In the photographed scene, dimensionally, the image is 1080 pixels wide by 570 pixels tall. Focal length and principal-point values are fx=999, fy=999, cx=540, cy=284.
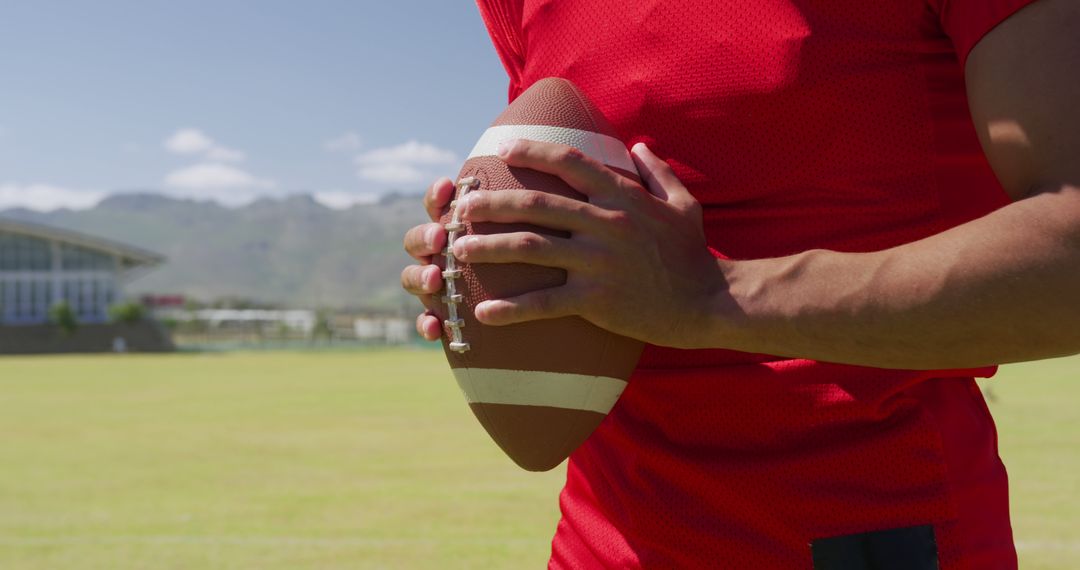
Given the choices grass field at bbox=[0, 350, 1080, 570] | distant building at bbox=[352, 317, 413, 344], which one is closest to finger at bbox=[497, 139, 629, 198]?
grass field at bbox=[0, 350, 1080, 570]

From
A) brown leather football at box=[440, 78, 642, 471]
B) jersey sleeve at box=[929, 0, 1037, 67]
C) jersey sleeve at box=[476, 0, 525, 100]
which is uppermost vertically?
jersey sleeve at box=[476, 0, 525, 100]

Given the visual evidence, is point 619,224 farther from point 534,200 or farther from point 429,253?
point 429,253

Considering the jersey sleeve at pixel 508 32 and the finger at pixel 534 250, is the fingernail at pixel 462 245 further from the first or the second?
the jersey sleeve at pixel 508 32

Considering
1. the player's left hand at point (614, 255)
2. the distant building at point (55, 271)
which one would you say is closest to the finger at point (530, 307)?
the player's left hand at point (614, 255)

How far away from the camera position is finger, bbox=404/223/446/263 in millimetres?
1593

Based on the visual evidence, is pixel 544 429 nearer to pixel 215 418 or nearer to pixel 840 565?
pixel 840 565

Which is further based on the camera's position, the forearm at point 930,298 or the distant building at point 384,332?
the distant building at point 384,332

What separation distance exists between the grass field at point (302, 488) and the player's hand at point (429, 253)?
3986 millimetres

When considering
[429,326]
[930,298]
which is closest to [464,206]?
[429,326]

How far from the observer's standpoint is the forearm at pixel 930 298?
1198 millimetres

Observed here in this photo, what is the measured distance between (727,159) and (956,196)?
35cm

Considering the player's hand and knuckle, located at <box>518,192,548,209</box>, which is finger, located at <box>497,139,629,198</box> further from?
the player's hand

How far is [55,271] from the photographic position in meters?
67.6

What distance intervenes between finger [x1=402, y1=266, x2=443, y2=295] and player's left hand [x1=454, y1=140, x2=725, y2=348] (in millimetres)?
182
